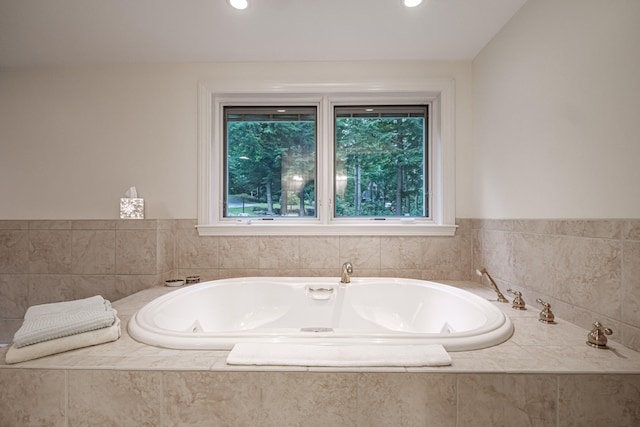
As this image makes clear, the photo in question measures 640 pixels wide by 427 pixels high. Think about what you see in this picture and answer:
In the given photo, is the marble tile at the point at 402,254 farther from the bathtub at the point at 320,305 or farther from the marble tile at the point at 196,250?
the marble tile at the point at 196,250

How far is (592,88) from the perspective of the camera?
1.10 meters

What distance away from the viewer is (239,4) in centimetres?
147

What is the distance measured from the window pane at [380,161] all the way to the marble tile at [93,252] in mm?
1583

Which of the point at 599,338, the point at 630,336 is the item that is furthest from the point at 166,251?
the point at 630,336

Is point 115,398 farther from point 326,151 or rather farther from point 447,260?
point 447,260

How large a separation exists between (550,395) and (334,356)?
0.62 meters

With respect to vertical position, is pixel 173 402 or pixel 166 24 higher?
pixel 166 24

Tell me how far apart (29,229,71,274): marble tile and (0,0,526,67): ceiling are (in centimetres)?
123

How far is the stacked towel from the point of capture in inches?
34.7

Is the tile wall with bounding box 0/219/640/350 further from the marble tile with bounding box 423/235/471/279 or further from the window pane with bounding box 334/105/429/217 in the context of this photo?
the window pane with bounding box 334/105/429/217

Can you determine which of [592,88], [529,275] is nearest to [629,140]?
[592,88]

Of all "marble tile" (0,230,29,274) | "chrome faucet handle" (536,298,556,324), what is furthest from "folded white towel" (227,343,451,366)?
"marble tile" (0,230,29,274)

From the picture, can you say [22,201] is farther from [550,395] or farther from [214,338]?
[550,395]

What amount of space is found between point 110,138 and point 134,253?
34.5 inches
